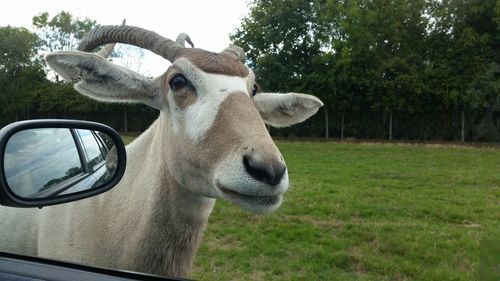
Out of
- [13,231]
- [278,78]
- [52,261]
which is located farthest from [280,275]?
[278,78]

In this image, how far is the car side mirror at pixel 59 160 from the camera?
2.02 m

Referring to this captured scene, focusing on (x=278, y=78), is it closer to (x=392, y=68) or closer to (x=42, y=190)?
(x=392, y=68)

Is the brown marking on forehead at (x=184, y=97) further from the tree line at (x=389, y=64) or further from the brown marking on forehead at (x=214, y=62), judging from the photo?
the tree line at (x=389, y=64)

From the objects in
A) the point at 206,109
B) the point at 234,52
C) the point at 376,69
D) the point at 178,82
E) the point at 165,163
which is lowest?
the point at 165,163

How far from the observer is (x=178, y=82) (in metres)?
2.58

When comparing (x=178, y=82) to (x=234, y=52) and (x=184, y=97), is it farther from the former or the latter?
(x=234, y=52)

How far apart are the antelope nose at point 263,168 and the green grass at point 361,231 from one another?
279 cm

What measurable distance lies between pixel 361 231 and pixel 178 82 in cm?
408

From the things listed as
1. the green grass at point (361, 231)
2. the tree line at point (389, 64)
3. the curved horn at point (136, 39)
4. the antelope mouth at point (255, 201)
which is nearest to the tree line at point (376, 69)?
the tree line at point (389, 64)

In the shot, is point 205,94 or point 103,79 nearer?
point 205,94

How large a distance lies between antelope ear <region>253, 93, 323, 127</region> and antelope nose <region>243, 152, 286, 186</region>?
3.57 ft

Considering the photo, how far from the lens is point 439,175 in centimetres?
1085

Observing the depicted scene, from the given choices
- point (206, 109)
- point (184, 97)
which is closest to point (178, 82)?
point (184, 97)

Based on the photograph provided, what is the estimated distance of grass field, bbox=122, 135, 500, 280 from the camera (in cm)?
473
